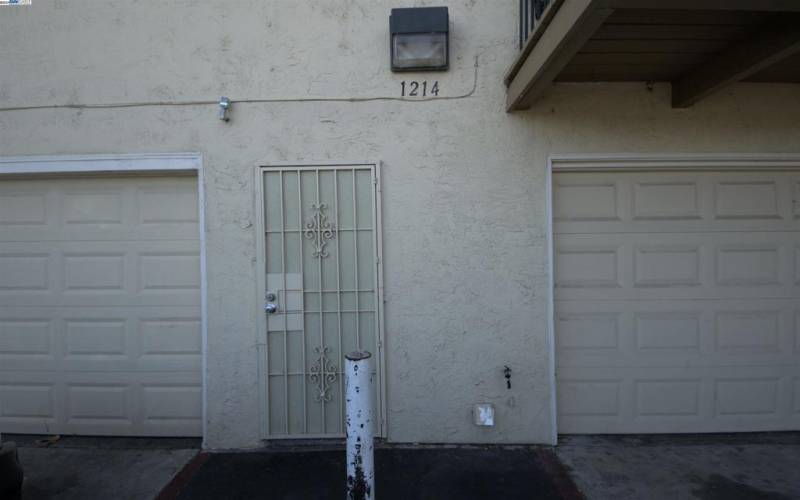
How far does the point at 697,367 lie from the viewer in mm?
3949

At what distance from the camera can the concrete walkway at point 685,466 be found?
314 centimetres

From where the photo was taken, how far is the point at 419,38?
3660 millimetres

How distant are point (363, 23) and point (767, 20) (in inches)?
106

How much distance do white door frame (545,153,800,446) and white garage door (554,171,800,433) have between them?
80 millimetres

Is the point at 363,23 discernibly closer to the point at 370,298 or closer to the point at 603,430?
the point at 370,298

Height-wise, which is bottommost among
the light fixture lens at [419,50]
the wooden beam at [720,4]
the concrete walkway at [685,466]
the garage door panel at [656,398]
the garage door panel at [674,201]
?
the concrete walkway at [685,466]

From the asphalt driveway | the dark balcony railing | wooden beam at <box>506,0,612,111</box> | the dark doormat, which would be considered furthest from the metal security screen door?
the dark balcony railing

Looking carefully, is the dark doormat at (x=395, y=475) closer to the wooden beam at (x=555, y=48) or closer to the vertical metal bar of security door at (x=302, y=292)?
the vertical metal bar of security door at (x=302, y=292)

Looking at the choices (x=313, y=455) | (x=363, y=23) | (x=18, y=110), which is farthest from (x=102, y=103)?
(x=313, y=455)

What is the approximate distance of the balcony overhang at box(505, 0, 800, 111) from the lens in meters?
2.41

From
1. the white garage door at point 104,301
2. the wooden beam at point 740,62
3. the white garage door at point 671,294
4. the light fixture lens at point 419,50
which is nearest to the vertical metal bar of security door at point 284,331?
the white garage door at point 104,301

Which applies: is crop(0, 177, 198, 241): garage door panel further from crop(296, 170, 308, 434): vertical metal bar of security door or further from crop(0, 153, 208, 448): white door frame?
crop(296, 170, 308, 434): vertical metal bar of security door

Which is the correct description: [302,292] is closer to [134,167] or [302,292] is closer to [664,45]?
[134,167]

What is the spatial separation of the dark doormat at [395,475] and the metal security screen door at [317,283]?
0.91ft
